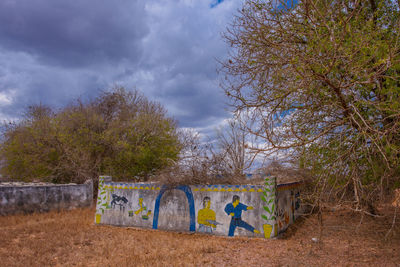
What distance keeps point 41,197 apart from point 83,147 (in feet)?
18.2

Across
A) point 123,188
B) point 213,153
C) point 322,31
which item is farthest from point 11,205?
point 322,31

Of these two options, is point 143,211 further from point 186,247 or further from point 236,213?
point 236,213

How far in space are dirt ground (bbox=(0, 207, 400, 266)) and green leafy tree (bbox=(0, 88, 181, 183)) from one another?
8.78m

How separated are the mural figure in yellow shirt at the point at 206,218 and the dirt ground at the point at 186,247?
29 cm

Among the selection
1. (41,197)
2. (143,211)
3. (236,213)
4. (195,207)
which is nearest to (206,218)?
(195,207)

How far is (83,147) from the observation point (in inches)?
808

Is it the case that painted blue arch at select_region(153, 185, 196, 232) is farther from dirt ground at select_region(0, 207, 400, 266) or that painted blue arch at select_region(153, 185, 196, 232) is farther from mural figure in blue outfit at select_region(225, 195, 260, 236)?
mural figure in blue outfit at select_region(225, 195, 260, 236)

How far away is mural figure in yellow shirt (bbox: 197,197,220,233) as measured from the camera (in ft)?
34.4

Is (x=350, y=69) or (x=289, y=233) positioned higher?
(x=350, y=69)

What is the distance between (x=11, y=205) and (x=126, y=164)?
8.19 metres

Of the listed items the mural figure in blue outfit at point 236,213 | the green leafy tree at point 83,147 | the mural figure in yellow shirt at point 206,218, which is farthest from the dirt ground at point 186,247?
the green leafy tree at point 83,147

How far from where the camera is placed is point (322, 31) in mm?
7516

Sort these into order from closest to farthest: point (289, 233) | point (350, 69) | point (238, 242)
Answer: point (350, 69) < point (238, 242) < point (289, 233)

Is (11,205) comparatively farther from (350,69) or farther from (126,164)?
(350,69)
